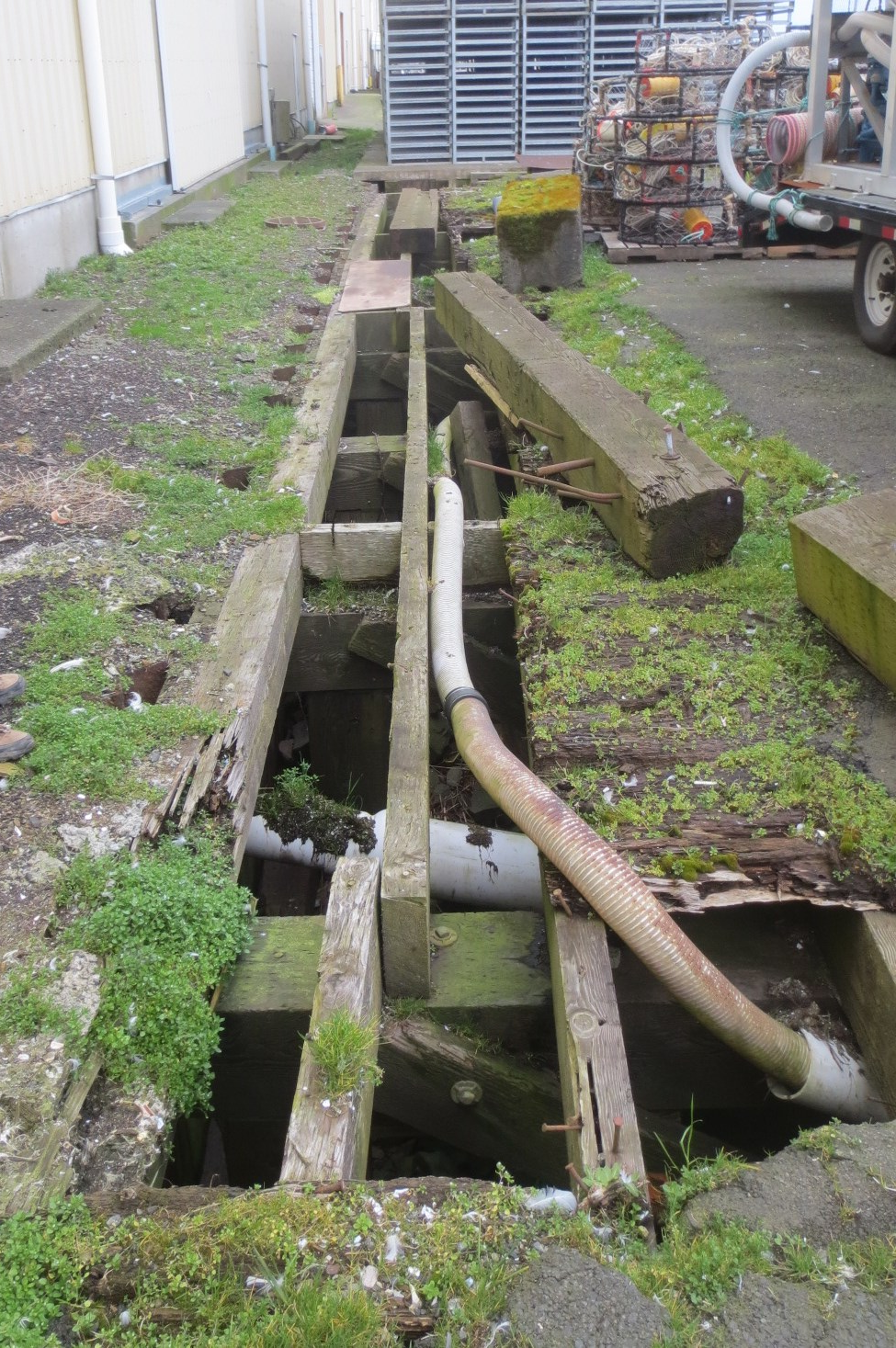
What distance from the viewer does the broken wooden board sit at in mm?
8585

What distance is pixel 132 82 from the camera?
11461 mm

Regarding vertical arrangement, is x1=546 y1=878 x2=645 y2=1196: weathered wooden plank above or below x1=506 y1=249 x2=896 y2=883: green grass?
below

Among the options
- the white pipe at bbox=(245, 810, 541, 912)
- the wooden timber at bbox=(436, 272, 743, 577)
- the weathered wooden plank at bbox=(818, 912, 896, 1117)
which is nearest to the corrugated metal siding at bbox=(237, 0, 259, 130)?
the wooden timber at bbox=(436, 272, 743, 577)

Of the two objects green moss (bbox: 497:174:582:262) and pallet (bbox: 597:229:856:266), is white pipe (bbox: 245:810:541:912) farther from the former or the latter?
pallet (bbox: 597:229:856:266)

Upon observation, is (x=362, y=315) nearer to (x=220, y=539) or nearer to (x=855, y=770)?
Result: (x=220, y=539)

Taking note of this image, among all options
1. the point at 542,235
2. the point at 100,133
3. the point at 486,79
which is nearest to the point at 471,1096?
the point at 542,235

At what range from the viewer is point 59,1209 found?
1.92 meters

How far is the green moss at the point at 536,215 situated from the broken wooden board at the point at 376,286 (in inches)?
37.9

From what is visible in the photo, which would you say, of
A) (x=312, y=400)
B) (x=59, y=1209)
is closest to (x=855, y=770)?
(x=59, y=1209)

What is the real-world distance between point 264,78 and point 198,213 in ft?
32.9

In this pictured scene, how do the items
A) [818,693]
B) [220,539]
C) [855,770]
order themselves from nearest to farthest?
[855,770], [818,693], [220,539]

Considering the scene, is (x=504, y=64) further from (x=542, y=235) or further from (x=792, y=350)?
(x=792, y=350)

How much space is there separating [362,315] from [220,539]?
4357mm

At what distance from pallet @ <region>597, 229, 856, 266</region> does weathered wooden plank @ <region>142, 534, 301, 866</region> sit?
7125 millimetres
